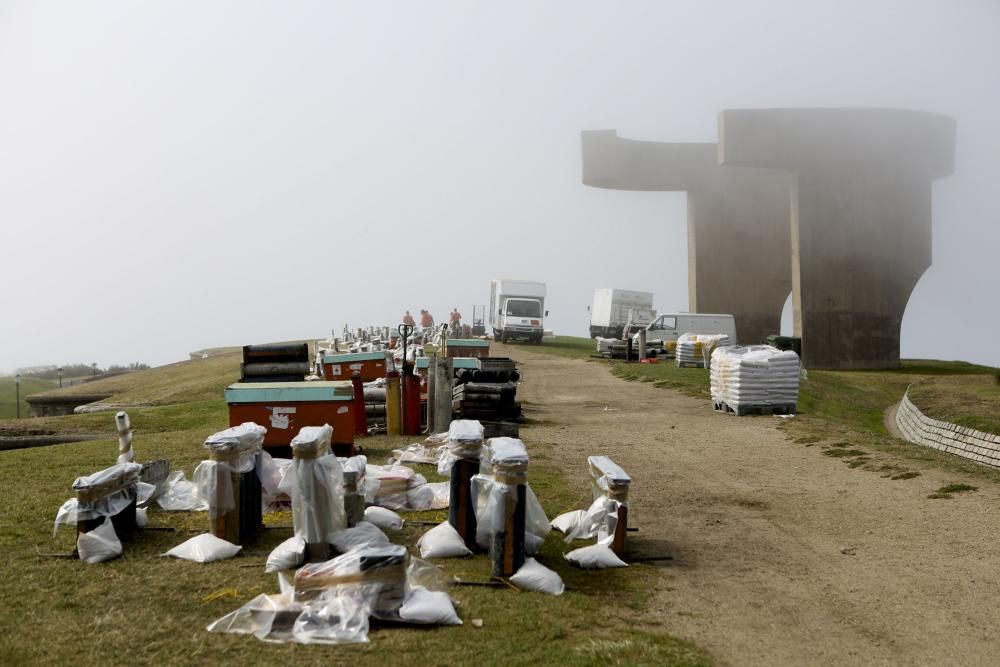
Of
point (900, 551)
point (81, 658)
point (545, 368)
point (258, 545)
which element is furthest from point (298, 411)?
point (545, 368)

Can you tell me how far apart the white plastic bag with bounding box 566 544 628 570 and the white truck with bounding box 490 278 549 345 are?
40175mm

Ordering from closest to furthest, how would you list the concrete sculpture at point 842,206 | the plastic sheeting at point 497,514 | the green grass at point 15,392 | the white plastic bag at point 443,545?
the plastic sheeting at point 497,514 < the white plastic bag at point 443,545 < the concrete sculpture at point 842,206 < the green grass at point 15,392

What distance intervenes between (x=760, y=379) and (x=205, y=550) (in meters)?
13.8

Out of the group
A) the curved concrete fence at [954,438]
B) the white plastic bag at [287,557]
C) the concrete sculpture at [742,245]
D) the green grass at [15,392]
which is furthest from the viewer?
the green grass at [15,392]

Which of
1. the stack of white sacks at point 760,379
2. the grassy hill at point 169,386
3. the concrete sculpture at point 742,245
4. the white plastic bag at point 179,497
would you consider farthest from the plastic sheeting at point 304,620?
the concrete sculpture at point 742,245

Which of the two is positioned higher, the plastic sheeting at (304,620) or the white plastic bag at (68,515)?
the white plastic bag at (68,515)

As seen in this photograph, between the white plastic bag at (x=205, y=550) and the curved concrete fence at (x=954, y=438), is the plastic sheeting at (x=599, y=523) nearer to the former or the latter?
the white plastic bag at (x=205, y=550)

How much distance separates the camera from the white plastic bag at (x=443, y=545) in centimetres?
751

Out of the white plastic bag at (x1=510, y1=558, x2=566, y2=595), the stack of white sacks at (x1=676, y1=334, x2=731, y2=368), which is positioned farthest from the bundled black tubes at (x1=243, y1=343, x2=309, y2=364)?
the stack of white sacks at (x1=676, y1=334, x2=731, y2=368)

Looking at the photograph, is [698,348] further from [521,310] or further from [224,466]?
[224,466]

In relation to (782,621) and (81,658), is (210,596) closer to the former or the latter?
(81,658)

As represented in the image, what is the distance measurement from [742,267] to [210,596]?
52.7 meters

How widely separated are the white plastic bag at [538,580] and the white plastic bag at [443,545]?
0.85 m

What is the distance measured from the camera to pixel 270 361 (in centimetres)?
1691
